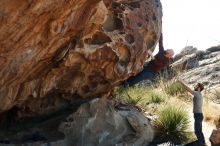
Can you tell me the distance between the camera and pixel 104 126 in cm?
1145

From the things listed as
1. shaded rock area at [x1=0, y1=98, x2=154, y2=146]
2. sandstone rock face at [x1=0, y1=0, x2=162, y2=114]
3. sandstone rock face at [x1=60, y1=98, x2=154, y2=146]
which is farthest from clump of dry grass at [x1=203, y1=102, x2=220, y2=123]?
sandstone rock face at [x1=0, y1=0, x2=162, y2=114]

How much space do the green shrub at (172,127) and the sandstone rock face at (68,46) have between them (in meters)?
2.68

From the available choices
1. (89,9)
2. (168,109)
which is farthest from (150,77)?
(89,9)

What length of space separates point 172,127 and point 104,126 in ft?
10.4

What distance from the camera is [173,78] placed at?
22.5 m

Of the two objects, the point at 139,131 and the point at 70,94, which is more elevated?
the point at 70,94

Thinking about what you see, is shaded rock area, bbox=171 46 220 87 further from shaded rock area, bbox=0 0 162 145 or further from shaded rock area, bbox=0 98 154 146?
shaded rock area, bbox=0 0 162 145

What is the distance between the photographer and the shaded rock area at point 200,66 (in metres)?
23.7

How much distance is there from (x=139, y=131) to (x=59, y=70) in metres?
3.04

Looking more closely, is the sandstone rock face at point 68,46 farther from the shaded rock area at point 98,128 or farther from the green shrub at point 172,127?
the green shrub at point 172,127

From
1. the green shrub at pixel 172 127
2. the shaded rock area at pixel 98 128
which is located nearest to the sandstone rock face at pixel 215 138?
the green shrub at pixel 172 127

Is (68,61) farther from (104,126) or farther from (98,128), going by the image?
(104,126)

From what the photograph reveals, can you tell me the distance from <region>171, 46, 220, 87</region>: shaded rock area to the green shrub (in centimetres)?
902

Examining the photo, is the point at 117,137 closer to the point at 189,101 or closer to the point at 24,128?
the point at 24,128
